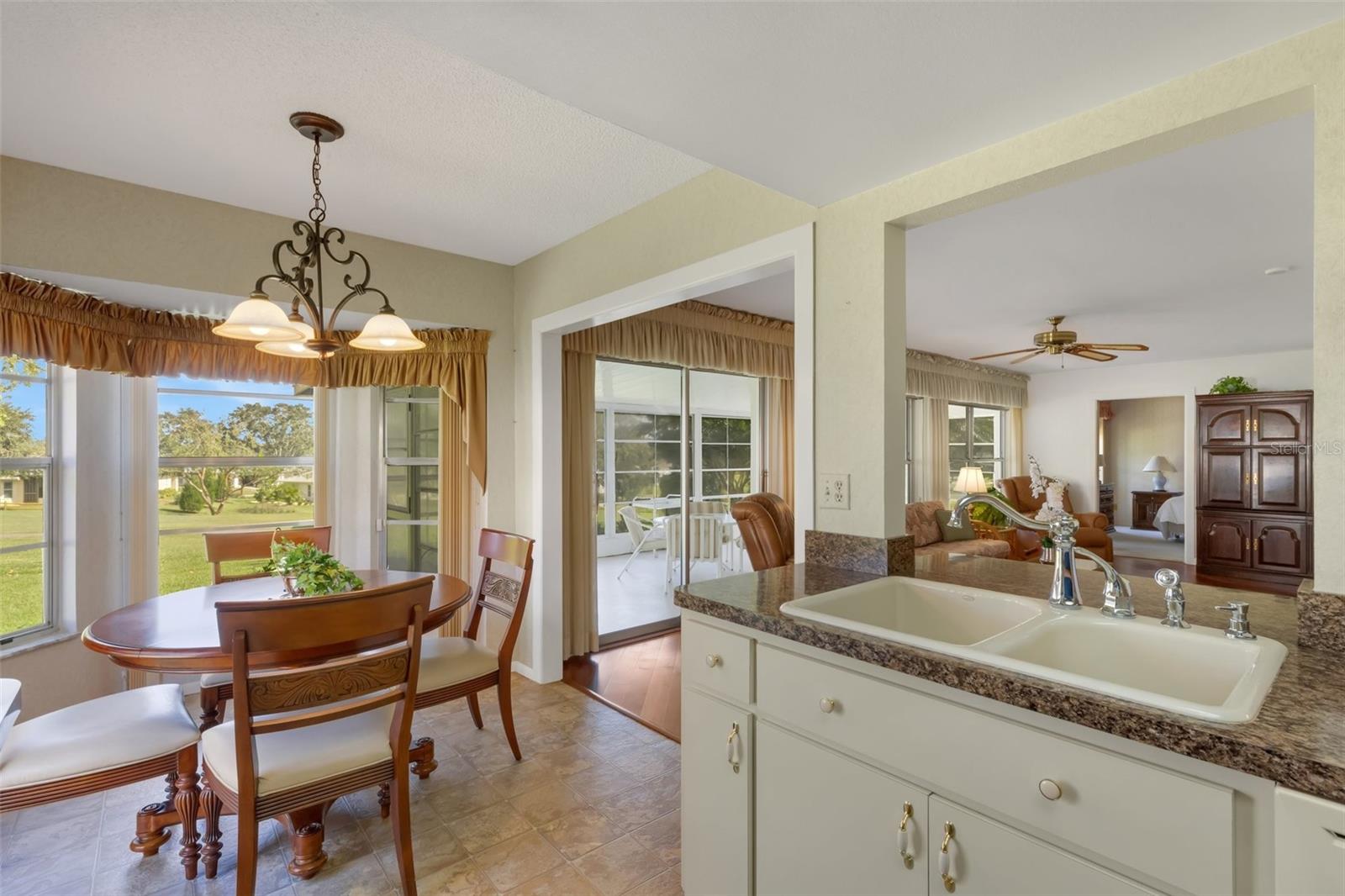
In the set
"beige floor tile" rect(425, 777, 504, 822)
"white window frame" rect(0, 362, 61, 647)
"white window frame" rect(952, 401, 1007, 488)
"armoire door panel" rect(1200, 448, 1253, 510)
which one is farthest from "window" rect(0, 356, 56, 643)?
"armoire door panel" rect(1200, 448, 1253, 510)

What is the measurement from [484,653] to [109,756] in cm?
121

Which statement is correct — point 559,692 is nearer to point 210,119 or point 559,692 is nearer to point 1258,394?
point 210,119

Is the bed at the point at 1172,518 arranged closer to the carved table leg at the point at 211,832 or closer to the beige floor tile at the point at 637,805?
the beige floor tile at the point at 637,805

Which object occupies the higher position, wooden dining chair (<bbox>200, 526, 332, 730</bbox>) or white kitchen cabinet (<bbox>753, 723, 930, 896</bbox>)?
wooden dining chair (<bbox>200, 526, 332, 730</bbox>)

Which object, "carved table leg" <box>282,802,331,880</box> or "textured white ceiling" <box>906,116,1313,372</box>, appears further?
"textured white ceiling" <box>906,116,1313,372</box>

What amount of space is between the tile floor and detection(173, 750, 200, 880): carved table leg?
0.07m

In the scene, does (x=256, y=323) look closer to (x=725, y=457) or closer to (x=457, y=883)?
(x=457, y=883)

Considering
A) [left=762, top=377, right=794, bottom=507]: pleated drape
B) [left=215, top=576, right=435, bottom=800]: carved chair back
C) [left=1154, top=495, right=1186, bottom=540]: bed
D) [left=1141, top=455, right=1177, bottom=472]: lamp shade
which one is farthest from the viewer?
[left=1141, top=455, right=1177, bottom=472]: lamp shade

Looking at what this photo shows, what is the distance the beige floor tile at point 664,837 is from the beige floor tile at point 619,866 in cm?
3

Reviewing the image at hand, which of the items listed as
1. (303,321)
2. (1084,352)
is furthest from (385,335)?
(1084,352)

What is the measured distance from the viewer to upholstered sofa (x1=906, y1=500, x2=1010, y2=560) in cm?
567

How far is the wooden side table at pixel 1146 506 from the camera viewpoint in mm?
8359

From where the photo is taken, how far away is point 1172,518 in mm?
7742

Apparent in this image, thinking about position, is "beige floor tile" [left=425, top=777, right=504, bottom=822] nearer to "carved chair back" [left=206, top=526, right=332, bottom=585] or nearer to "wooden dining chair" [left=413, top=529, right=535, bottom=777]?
"wooden dining chair" [left=413, top=529, right=535, bottom=777]
